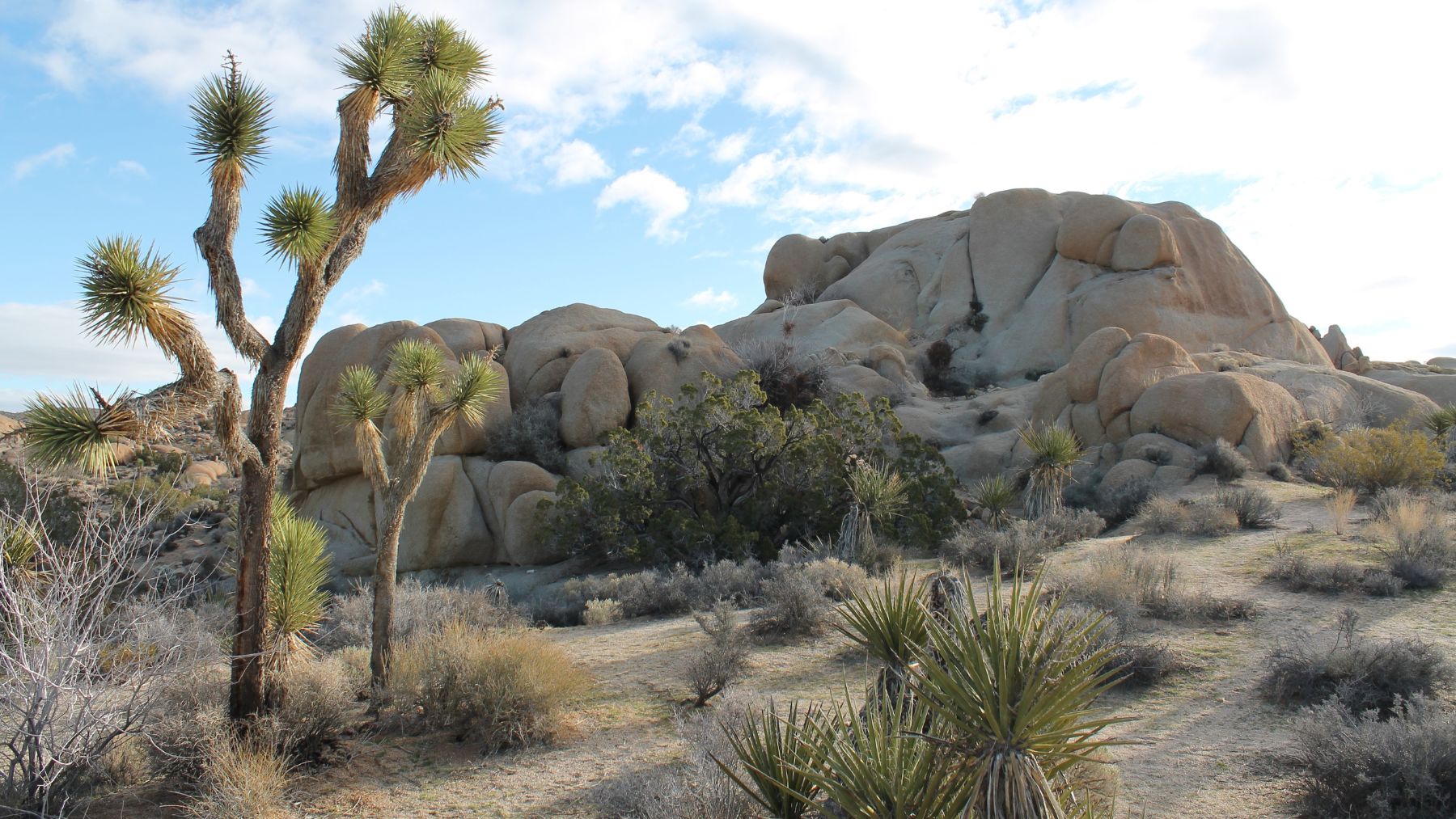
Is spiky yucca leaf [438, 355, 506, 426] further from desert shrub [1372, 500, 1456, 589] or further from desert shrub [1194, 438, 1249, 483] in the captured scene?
desert shrub [1194, 438, 1249, 483]

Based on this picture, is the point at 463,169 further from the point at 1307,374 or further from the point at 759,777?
the point at 1307,374

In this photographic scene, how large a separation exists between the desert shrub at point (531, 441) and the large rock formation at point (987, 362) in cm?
22

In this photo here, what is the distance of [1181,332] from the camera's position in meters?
30.8

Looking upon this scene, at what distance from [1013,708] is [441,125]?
19.0 feet

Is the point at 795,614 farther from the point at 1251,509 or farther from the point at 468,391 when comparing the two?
the point at 1251,509

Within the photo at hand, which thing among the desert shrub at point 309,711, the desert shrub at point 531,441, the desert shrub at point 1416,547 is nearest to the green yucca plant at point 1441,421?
the desert shrub at point 1416,547

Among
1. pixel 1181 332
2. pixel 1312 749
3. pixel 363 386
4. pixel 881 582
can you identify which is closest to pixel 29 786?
pixel 363 386

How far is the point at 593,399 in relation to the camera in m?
21.3

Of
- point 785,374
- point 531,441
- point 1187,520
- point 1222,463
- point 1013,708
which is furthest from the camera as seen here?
point 785,374

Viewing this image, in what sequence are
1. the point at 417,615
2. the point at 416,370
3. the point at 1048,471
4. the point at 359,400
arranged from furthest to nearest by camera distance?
the point at 1048,471
the point at 417,615
the point at 359,400
the point at 416,370

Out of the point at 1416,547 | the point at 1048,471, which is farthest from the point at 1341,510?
the point at 1048,471

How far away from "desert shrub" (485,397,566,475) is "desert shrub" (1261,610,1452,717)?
15842 mm

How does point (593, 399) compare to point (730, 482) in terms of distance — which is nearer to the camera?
point (730, 482)

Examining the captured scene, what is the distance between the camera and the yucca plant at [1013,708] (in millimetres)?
3564
